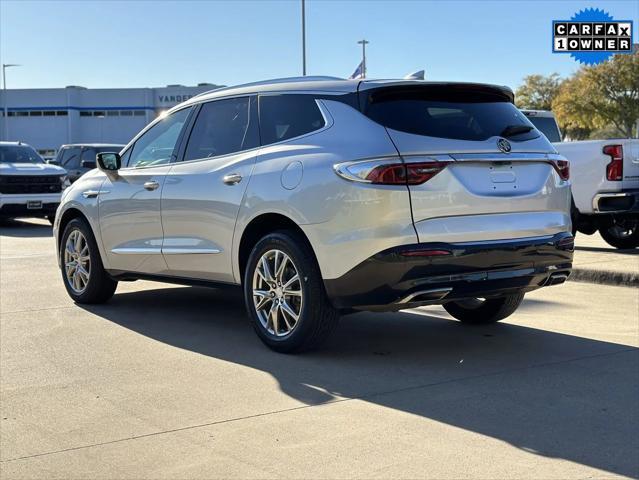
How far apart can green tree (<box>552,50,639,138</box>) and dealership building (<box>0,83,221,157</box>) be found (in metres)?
35.9

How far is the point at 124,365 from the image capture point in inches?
236

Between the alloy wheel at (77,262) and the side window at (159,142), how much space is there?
3.16 feet

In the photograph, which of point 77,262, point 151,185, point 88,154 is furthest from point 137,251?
point 88,154

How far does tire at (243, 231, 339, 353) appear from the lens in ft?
19.2

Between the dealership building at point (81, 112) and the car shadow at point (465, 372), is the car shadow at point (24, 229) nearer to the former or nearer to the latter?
the car shadow at point (465, 372)

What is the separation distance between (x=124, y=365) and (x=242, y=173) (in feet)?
5.19

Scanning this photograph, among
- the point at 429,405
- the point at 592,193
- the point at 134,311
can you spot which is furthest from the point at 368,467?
the point at 592,193

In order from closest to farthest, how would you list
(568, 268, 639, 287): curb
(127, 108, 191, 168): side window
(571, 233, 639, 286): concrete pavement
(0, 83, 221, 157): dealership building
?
(127, 108, 191, 168): side window < (568, 268, 639, 287): curb < (571, 233, 639, 286): concrete pavement < (0, 83, 221, 157): dealership building

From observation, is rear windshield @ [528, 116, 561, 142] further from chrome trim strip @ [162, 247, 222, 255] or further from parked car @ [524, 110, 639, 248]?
chrome trim strip @ [162, 247, 222, 255]

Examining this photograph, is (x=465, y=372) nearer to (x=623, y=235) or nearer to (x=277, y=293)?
(x=277, y=293)

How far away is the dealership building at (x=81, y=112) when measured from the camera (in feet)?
259

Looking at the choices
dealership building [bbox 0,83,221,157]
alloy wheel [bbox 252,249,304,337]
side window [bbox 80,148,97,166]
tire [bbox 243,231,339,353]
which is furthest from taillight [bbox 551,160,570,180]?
dealership building [bbox 0,83,221,157]

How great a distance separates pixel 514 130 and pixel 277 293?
1.97m

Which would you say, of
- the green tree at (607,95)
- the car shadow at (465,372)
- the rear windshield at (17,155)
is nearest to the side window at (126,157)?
the car shadow at (465,372)
